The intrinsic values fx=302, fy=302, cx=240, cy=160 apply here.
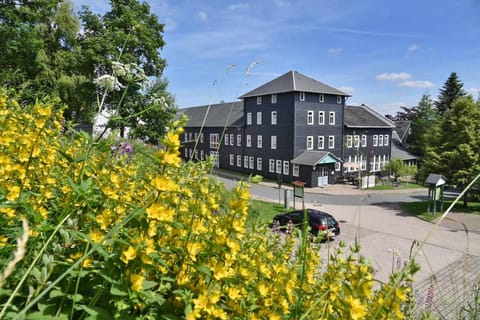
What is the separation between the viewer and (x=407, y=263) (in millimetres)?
1098

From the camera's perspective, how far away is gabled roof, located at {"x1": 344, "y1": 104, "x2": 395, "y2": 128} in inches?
1268

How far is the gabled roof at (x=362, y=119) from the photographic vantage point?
106 ft

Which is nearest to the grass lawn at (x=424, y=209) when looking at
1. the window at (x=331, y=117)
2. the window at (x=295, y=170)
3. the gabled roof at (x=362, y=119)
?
the window at (x=295, y=170)

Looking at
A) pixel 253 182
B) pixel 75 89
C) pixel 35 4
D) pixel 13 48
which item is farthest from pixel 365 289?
pixel 35 4

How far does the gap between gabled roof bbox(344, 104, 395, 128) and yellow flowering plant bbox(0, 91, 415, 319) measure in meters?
31.7

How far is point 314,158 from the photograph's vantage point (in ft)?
87.0

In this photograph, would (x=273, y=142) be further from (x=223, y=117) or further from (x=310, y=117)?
(x=223, y=117)

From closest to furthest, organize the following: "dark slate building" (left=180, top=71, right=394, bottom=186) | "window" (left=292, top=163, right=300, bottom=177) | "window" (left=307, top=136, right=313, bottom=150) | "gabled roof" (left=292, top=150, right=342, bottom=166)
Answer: "gabled roof" (left=292, top=150, right=342, bottom=166) < "dark slate building" (left=180, top=71, right=394, bottom=186) < "window" (left=292, top=163, right=300, bottom=177) < "window" (left=307, top=136, right=313, bottom=150)

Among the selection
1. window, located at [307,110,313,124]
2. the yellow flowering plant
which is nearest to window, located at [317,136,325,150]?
window, located at [307,110,313,124]

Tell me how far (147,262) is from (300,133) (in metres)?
A: 27.8

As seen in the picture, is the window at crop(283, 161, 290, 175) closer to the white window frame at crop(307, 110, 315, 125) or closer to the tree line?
the white window frame at crop(307, 110, 315, 125)

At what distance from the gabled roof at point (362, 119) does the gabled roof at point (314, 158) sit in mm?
5748

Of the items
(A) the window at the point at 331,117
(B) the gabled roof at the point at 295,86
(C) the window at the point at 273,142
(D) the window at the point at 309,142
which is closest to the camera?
(B) the gabled roof at the point at 295,86

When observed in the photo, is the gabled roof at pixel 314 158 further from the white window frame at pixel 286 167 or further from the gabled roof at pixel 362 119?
the gabled roof at pixel 362 119
